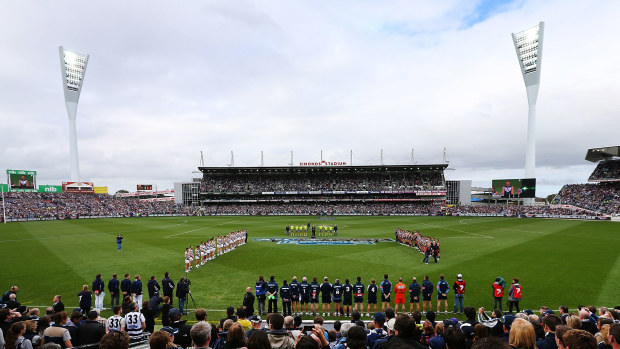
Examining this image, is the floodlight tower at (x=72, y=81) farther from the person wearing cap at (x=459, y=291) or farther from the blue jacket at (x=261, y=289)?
the person wearing cap at (x=459, y=291)

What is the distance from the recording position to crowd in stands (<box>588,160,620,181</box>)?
195 feet

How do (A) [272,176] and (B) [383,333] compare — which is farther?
(A) [272,176]

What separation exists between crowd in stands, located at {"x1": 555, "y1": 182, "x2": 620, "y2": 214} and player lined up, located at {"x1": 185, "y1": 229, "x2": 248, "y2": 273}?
6640 centimetres

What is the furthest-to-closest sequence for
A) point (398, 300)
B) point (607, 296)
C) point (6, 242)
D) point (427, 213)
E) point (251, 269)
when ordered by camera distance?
point (427, 213), point (6, 242), point (251, 269), point (607, 296), point (398, 300)

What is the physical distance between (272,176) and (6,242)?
58.4 meters

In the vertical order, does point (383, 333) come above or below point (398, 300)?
above

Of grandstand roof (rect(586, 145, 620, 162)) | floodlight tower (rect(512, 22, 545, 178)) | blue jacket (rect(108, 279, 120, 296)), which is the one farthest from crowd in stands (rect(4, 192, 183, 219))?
grandstand roof (rect(586, 145, 620, 162))

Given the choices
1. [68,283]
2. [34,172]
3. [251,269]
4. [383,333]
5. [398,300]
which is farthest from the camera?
[34,172]

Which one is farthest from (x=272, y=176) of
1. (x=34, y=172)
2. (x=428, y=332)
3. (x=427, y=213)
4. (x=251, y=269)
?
(x=428, y=332)

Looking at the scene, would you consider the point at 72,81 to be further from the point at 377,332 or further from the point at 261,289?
the point at 377,332

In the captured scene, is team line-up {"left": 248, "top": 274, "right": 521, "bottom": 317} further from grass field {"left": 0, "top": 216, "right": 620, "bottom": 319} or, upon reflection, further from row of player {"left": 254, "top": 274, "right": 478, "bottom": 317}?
grass field {"left": 0, "top": 216, "right": 620, "bottom": 319}

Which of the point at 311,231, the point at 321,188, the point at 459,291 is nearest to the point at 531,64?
the point at 321,188

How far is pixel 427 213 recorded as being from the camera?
2628 inches

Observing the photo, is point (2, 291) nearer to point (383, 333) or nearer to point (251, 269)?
point (251, 269)
